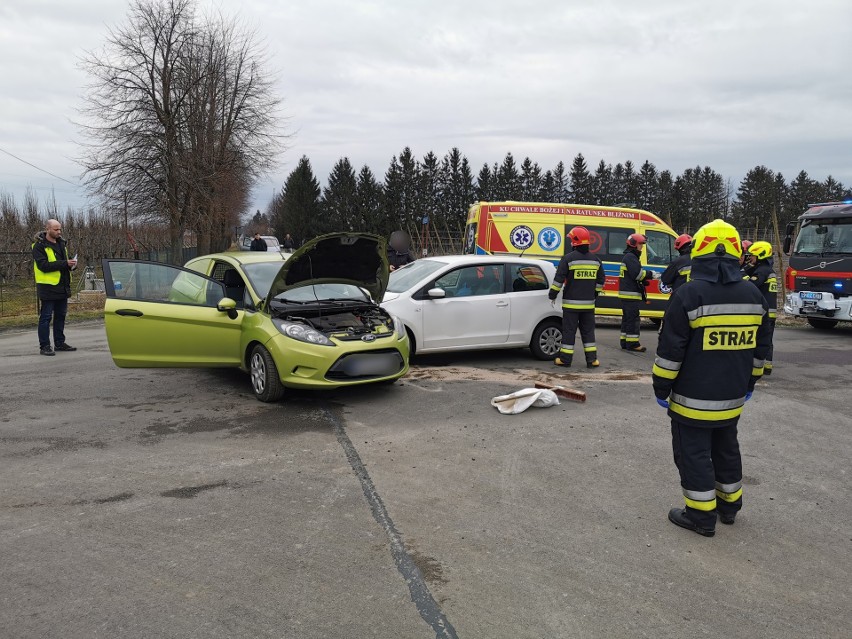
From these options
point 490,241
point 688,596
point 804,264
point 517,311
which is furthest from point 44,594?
point 804,264

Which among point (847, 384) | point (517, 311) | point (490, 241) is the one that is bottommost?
point (847, 384)

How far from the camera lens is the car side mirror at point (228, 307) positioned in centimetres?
662

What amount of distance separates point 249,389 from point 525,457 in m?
3.59

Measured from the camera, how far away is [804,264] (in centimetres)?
1329

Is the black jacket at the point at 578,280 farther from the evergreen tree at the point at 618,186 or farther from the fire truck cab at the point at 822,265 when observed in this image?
the evergreen tree at the point at 618,186

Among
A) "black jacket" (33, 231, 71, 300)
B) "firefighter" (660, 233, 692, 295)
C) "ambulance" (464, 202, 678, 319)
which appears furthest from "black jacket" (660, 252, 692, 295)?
"black jacket" (33, 231, 71, 300)

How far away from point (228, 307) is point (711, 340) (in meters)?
4.81

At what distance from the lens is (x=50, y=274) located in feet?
30.2

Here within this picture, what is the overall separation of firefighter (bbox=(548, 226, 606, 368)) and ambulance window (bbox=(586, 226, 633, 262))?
4960mm

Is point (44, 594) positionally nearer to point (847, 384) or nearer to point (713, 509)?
point (713, 509)

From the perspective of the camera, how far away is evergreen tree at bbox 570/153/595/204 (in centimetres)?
7431

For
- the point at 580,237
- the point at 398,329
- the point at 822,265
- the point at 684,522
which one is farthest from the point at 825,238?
the point at 684,522

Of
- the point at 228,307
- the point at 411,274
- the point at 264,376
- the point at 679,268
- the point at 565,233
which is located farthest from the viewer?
the point at 565,233

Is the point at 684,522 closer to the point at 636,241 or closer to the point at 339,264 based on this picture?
the point at 339,264
